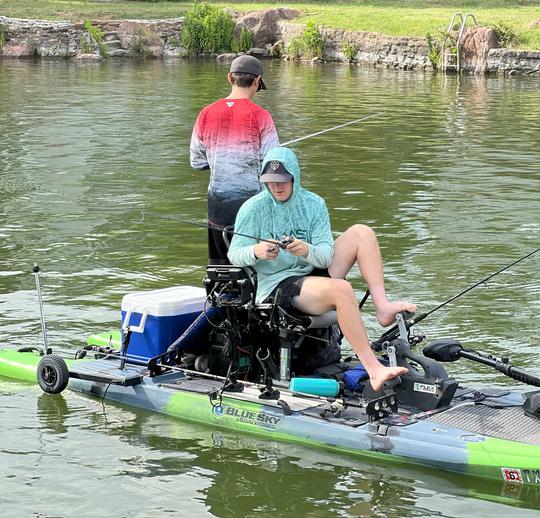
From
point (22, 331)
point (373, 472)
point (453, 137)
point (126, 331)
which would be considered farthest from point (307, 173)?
point (373, 472)

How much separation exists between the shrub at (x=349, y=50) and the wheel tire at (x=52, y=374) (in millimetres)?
34343

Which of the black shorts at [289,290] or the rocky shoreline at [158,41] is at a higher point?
the rocky shoreline at [158,41]

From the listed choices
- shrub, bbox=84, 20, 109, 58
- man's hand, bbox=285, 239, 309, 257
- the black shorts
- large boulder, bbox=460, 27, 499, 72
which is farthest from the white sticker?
shrub, bbox=84, 20, 109, 58

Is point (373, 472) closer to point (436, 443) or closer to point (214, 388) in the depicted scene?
point (436, 443)

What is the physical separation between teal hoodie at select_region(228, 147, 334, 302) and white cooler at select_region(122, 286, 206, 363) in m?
0.59

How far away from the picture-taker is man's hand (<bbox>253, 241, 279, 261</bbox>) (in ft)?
24.4

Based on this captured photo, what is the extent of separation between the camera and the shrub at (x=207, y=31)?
44.8 m

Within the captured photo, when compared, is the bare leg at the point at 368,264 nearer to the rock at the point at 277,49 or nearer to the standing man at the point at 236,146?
the standing man at the point at 236,146

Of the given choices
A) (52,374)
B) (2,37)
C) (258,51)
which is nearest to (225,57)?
(258,51)

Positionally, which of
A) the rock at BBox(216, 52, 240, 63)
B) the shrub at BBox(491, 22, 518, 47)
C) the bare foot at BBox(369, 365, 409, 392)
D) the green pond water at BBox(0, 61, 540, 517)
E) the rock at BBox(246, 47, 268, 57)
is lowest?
the green pond water at BBox(0, 61, 540, 517)

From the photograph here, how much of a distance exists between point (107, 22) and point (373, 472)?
40548 mm

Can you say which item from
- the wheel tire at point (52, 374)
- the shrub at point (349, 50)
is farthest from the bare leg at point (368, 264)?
the shrub at point (349, 50)

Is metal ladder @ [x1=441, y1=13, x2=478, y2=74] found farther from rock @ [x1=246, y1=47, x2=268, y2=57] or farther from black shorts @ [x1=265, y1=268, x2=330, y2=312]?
black shorts @ [x1=265, y1=268, x2=330, y2=312]

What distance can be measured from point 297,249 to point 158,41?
39.2 metres
